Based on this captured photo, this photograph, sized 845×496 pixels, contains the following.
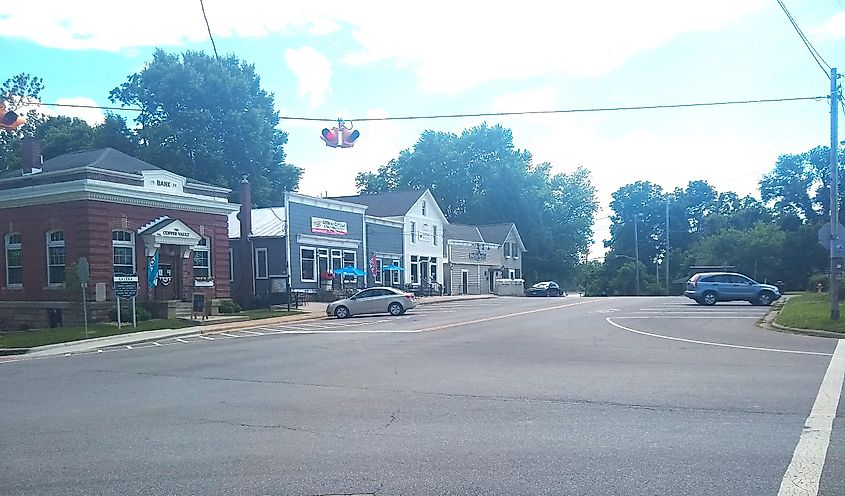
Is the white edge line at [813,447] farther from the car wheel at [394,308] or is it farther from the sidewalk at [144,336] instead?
the car wheel at [394,308]

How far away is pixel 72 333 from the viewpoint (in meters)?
25.8

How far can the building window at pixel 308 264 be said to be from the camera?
146 feet

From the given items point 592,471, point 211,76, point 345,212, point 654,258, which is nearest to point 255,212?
point 345,212

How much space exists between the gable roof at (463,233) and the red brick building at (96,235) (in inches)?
1405

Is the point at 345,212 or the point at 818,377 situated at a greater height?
the point at 345,212

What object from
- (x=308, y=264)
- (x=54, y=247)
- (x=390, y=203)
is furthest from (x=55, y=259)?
(x=390, y=203)

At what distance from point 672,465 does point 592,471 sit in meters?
0.80

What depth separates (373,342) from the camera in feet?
68.4

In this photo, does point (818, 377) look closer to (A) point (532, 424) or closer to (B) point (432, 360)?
(A) point (532, 424)

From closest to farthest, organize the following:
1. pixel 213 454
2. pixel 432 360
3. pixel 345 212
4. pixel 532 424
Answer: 1. pixel 213 454
2. pixel 532 424
3. pixel 432 360
4. pixel 345 212

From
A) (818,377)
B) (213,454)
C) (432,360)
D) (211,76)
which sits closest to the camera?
(213,454)

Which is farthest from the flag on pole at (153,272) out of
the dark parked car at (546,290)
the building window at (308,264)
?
the dark parked car at (546,290)

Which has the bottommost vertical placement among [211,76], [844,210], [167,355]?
[167,355]

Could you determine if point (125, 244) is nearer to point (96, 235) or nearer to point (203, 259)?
point (96, 235)
